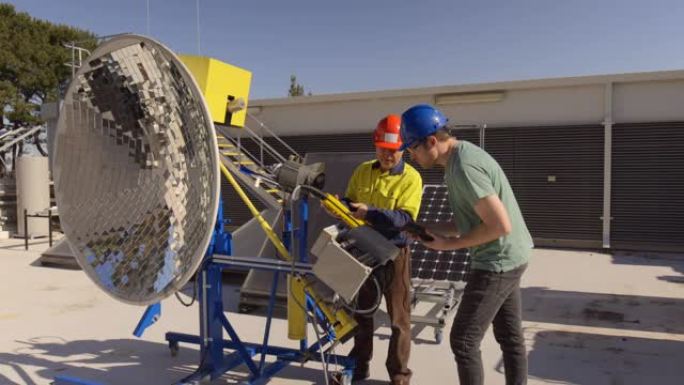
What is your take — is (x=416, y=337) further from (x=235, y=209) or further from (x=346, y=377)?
(x=235, y=209)

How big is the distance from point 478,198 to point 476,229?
16 cm

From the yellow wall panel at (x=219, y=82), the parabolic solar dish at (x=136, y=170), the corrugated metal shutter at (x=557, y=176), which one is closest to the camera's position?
the parabolic solar dish at (x=136, y=170)

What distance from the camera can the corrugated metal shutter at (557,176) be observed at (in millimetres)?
10094

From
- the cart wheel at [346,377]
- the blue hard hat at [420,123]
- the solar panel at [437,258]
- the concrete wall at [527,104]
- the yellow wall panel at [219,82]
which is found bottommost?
the cart wheel at [346,377]

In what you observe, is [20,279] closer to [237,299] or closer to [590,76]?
[237,299]

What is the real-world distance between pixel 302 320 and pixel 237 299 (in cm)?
278

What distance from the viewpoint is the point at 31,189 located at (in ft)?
39.0

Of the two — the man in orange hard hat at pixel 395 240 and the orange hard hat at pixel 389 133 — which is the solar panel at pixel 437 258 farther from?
the orange hard hat at pixel 389 133

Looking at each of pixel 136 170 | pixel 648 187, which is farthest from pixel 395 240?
pixel 648 187

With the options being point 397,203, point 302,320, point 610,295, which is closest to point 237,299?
point 302,320

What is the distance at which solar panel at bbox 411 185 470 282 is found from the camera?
16.8 ft

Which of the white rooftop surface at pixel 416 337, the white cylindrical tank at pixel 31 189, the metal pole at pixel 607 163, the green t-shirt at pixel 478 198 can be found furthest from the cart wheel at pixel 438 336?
the white cylindrical tank at pixel 31 189

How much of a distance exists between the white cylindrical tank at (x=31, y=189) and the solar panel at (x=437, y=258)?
942 centimetres

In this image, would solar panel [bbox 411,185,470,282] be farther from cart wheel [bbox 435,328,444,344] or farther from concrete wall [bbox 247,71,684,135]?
concrete wall [bbox 247,71,684,135]
